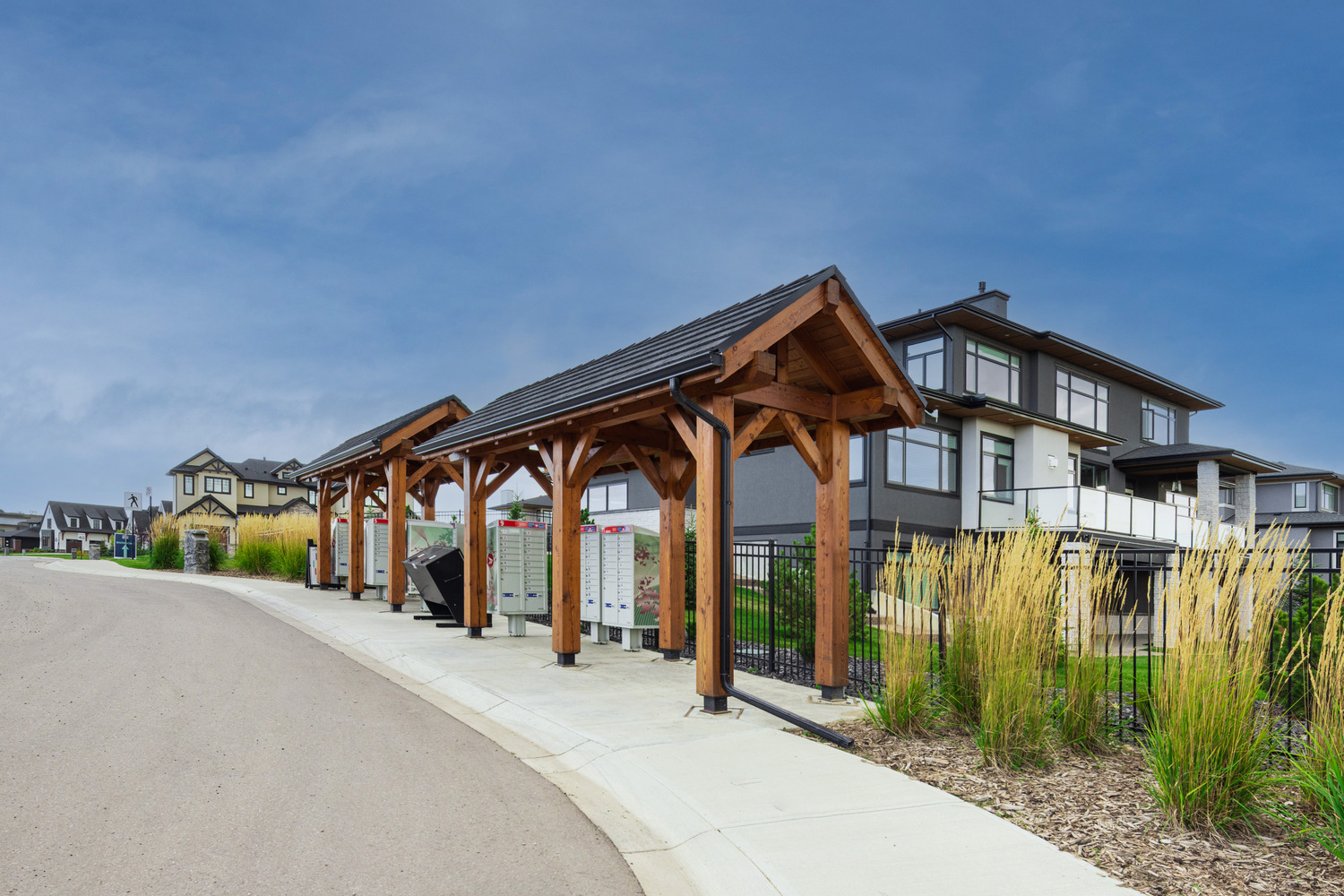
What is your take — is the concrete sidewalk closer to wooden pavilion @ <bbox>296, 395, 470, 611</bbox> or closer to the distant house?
wooden pavilion @ <bbox>296, 395, 470, 611</bbox>

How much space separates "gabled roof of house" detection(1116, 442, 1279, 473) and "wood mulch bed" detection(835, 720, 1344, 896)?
23.6m

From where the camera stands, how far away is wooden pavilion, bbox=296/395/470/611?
644 inches

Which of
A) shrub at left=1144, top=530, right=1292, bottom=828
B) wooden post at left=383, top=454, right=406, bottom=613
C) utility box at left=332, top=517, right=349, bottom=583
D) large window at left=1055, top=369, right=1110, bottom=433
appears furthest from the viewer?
large window at left=1055, top=369, right=1110, bottom=433

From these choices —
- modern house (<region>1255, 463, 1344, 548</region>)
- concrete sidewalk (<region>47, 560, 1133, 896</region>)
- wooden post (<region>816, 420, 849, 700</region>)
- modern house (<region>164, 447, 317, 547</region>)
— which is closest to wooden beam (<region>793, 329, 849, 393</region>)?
wooden post (<region>816, 420, 849, 700</region>)

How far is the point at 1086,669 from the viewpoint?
18.0ft

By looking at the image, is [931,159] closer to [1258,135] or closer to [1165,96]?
[1165,96]

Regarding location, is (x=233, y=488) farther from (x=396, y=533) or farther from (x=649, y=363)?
(x=649, y=363)

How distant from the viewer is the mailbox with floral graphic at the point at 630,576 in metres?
11.1

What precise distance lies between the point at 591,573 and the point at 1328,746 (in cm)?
890

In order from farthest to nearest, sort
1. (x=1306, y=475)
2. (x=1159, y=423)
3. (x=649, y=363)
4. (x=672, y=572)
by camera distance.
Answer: (x=1306, y=475)
(x=1159, y=423)
(x=672, y=572)
(x=649, y=363)

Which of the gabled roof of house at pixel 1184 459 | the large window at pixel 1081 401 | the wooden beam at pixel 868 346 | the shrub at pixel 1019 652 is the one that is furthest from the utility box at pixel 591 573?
the gabled roof of house at pixel 1184 459

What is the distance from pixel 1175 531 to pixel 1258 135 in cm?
2065

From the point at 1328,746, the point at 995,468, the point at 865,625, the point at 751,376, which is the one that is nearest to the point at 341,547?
the point at 865,625

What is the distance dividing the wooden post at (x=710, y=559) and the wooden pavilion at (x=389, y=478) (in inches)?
280
